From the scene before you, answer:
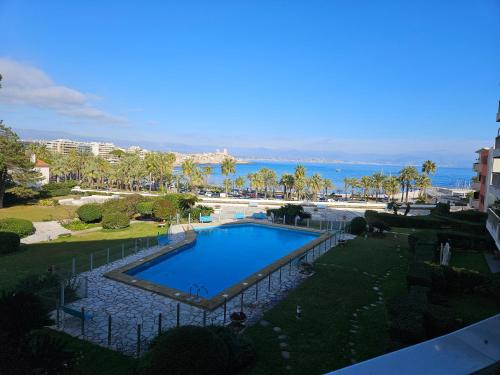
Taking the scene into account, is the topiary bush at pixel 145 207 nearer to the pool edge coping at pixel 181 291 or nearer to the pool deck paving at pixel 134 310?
the pool edge coping at pixel 181 291

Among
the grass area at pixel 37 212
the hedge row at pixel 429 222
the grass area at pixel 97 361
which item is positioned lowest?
the grass area at pixel 37 212

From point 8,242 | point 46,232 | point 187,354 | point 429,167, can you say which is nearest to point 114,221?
point 46,232

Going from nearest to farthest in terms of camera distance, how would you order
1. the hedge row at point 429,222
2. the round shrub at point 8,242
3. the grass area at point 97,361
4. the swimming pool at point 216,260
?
the grass area at point 97,361 < the swimming pool at point 216,260 < the round shrub at point 8,242 < the hedge row at point 429,222

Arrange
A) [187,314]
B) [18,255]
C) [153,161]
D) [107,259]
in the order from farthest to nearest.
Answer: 1. [153,161]
2. [18,255]
3. [107,259]
4. [187,314]

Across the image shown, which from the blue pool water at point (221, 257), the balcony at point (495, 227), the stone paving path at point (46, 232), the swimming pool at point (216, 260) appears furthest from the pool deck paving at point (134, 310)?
the stone paving path at point (46, 232)

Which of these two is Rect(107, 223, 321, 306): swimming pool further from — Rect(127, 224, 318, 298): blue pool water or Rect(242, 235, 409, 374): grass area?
Rect(242, 235, 409, 374): grass area

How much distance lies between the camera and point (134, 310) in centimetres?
1098

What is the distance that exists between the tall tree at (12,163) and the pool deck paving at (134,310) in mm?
27310

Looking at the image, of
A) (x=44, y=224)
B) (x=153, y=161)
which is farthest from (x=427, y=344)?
(x=153, y=161)

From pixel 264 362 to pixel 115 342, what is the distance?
407 cm

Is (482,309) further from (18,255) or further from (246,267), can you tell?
(18,255)

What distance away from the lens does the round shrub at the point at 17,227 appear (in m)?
21.9

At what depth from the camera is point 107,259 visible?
16.2 meters

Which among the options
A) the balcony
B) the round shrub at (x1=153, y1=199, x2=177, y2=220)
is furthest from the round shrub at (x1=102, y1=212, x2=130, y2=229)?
the balcony
